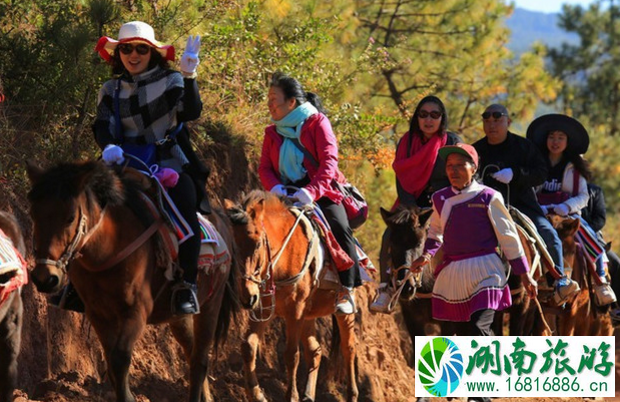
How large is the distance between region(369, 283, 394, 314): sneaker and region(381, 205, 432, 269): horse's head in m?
0.26

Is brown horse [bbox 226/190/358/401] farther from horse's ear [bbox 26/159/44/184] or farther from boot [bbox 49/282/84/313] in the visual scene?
horse's ear [bbox 26/159/44/184]

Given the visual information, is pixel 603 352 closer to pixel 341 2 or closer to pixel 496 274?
pixel 496 274

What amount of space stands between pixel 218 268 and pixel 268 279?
2.39 ft

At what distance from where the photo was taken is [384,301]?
37.4 ft

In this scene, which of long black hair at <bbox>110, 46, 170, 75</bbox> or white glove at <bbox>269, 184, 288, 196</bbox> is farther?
white glove at <bbox>269, 184, 288, 196</bbox>

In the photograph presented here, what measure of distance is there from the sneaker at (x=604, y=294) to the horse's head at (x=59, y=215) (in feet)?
26.8

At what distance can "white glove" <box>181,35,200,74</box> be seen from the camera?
9242 mm

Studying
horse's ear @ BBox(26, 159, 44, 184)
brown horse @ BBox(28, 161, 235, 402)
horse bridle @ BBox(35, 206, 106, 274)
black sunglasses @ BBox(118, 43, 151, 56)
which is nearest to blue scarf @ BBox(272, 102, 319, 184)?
black sunglasses @ BBox(118, 43, 151, 56)

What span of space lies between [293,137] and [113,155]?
10.1ft

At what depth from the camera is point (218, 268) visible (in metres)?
9.94

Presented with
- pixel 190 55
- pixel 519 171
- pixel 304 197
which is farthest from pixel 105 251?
pixel 519 171

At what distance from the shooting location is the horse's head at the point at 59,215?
25.4ft

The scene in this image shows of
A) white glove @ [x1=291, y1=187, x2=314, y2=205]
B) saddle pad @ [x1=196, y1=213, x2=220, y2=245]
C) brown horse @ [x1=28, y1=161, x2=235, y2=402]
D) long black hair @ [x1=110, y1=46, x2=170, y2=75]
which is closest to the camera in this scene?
brown horse @ [x1=28, y1=161, x2=235, y2=402]

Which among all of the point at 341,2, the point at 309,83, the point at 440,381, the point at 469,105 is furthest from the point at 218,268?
the point at 469,105
